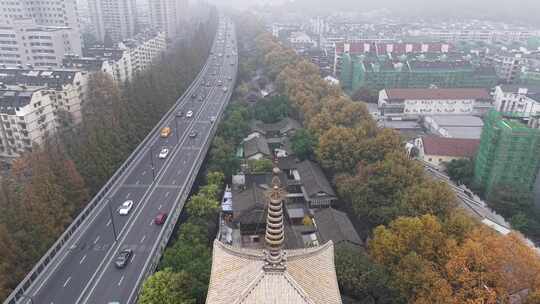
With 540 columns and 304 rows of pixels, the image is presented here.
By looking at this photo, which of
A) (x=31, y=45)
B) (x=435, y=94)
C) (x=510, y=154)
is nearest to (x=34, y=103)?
(x=31, y=45)

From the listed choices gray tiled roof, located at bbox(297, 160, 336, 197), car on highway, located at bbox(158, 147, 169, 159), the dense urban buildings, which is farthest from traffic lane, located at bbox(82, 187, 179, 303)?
the dense urban buildings

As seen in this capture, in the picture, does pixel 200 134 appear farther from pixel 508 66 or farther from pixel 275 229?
pixel 508 66

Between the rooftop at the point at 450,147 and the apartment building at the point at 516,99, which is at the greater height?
the apartment building at the point at 516,99

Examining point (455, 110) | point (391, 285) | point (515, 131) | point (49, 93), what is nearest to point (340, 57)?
point (455, 110)

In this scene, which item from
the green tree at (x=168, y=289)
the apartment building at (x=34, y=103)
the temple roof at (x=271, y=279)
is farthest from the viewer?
the apartment building at (x=34, y=103)

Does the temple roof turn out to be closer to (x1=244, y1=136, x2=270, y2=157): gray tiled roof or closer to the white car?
the white car

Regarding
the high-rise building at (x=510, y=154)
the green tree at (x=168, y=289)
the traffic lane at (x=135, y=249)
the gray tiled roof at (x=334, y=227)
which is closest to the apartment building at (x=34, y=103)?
the traffic lane at (x=135, y=249)

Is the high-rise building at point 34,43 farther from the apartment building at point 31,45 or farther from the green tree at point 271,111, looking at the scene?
the green tree at point 271,111
